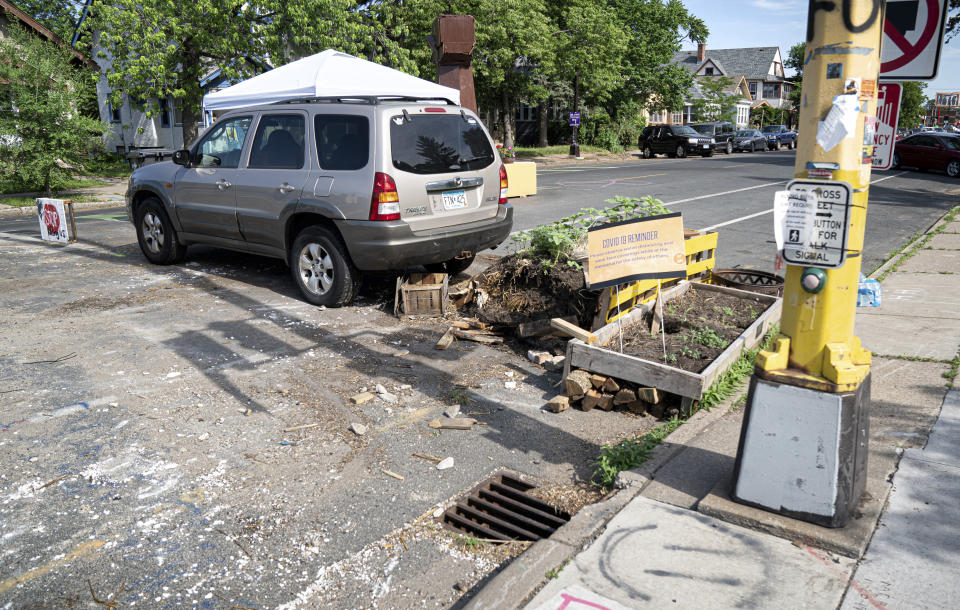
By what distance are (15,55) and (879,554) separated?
1785 centimetres

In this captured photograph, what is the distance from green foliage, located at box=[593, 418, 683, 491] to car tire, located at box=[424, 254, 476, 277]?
14.0 feet

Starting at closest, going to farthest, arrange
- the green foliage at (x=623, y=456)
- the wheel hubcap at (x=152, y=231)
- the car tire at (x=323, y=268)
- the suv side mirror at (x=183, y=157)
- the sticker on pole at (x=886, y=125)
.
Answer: the green foliage at (x=623, y=456)
the sticker on pole at (x=886, y=125)
the car tire at (x=323, y=268)
the suv side mirror at (x=183, y=157)
the wheel hubcap at (x=152, y=231)

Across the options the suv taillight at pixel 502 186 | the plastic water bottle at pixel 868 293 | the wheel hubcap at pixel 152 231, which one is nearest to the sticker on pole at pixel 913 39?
the plastic water bottle at pixel 868 293

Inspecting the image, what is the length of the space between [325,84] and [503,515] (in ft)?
28.4

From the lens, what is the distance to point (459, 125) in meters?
7.14

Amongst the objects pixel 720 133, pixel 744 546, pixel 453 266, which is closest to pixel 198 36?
pixel 453 266

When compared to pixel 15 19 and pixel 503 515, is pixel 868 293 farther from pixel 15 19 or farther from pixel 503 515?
pixel 15 19

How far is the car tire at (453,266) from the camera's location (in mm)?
8289

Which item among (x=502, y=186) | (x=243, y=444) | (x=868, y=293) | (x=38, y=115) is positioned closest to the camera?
(x=868, y=293)

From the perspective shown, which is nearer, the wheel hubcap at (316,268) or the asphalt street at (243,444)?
the asphalt street at (243,444)

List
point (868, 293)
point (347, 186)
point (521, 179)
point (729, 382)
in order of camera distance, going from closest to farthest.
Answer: point (868, 293) < point (729, 382) < point (347, 186) < point (521, 179)

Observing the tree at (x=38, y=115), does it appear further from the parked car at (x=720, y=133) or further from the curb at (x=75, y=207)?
the parked car at (x=720, y=133)

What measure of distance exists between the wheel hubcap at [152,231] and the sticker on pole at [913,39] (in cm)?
824

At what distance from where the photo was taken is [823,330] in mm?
3072
